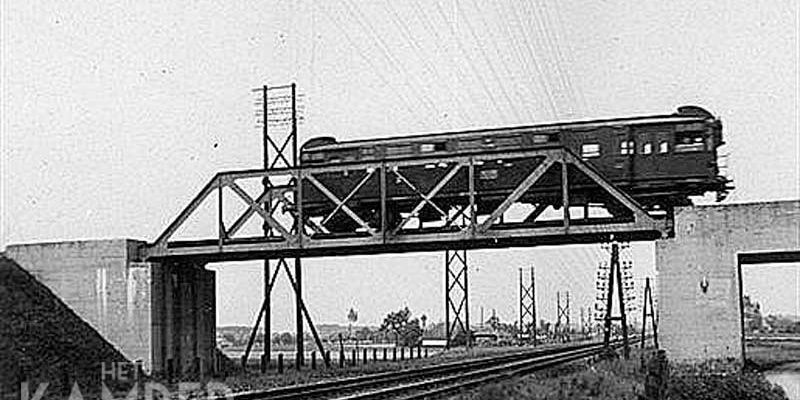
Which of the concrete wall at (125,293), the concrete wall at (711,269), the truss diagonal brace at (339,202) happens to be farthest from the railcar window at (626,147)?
the concrete wall at (125,293)

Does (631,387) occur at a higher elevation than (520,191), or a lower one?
lower

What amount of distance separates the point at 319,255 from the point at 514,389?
13.5 m

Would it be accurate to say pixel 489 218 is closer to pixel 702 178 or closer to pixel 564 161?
pixel 564 161

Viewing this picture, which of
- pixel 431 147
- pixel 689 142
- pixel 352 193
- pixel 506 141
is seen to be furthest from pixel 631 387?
pixel 431 147

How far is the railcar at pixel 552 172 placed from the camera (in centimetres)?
3547

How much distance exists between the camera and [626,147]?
36.4m

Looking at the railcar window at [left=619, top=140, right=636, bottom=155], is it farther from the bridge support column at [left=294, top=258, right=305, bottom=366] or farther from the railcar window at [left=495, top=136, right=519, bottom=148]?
the bridge support column at [left=294, top=258, right=305, bottom=366]

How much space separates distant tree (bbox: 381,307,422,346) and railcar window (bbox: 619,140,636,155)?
50.2 metres

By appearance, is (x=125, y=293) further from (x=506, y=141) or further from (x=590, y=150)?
(x=590, y=150)

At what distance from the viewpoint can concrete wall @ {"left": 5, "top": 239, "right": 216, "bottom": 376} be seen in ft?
120

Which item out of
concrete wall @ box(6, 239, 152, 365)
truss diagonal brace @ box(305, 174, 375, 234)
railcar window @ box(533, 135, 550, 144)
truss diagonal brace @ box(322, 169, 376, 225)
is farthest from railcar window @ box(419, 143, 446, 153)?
concrete wall @ box(6, 239, 152, 365)

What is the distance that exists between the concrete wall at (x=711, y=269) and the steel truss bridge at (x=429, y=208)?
102 centimetres

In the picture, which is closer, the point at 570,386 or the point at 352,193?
the point at 570,386

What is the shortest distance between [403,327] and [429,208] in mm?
65467
